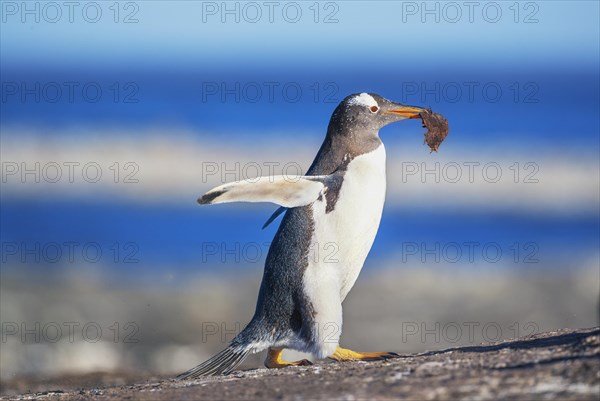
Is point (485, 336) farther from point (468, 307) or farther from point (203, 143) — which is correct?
point (203, 143)

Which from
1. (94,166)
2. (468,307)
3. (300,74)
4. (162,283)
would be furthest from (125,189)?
(300,74)

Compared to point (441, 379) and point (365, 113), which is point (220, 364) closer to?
point (365, 113)

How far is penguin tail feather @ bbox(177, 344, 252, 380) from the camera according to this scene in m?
6.93

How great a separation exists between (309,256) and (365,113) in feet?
4.67

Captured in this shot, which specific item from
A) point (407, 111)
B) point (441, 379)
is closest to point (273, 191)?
point (407, 111)

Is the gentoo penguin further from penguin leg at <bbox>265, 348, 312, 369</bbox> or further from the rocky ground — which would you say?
the rocky ground

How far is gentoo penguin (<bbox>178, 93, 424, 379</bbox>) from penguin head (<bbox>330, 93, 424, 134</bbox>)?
0.37 m

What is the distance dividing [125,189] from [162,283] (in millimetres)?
11352

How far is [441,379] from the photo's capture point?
4.66m

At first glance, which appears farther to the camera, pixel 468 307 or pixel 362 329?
pixel 468 307

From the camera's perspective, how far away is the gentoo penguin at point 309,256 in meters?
6.85

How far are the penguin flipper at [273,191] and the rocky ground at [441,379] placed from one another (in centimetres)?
120

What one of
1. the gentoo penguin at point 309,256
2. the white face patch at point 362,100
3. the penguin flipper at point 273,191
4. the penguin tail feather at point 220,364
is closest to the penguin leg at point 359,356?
the gentoo penguin at point 309,256

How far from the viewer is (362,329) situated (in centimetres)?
1176
